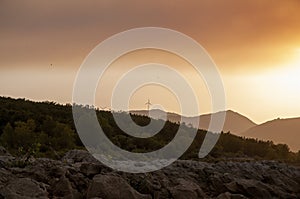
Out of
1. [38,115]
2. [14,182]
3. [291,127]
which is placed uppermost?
[291,127]

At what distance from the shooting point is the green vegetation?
84.6ft

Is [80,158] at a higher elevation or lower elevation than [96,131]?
lower

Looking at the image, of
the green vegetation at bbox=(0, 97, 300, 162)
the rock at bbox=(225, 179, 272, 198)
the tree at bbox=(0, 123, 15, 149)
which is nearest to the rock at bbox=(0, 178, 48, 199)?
the rock at bbox=(225, 179, 272, 198)

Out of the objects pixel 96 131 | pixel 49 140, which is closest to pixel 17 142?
pixel 49 140

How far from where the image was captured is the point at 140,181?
1367 cm

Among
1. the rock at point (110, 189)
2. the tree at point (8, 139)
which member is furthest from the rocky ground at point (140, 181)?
the tree at point (8, 139)

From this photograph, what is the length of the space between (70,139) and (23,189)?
1525 centimetres

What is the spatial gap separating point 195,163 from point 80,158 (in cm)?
338

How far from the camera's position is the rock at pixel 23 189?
11.5 metres

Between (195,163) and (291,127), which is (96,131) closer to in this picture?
(195,163)

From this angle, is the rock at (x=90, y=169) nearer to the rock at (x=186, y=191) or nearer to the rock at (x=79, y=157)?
the rock at (x=79, y=157)

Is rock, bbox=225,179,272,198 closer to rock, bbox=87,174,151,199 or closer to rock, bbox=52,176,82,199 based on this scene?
rock, bbox=87,174,151,199

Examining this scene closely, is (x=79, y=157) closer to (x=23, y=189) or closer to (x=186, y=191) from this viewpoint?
(x=186, y=191)

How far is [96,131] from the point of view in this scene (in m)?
29.1
